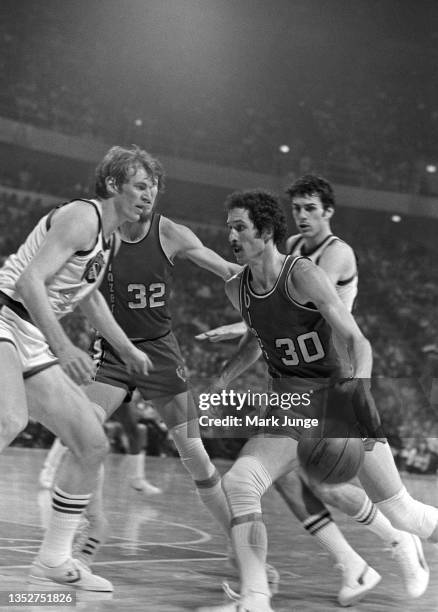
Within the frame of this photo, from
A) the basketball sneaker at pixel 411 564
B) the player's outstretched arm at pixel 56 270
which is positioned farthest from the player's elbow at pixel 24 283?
the basketball sneaker at pixel 411 564

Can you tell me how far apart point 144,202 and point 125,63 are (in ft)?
69.0

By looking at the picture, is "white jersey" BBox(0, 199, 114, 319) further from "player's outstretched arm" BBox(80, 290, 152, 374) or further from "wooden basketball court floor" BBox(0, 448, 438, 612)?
"wooden basketball court floor" BBox(0, 448, 438, 612)

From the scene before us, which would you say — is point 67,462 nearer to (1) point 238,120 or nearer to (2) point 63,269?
(2) point 63,269

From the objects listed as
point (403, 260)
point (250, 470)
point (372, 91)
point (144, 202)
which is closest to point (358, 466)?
point (250, 470)

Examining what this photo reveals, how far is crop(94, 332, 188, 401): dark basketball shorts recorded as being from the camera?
5.21 metres

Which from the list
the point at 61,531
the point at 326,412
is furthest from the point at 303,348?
the point at 61,531

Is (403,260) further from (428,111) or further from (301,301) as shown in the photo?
(301,301)

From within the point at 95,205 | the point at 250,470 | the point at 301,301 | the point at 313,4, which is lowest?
the point at 250,470

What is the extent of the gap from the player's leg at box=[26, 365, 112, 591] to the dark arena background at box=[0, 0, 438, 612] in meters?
11.9

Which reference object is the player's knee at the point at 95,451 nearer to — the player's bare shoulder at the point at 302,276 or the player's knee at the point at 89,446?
the player's knee at the point at 89,446

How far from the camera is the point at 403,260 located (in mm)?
23141

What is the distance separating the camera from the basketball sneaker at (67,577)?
4125 mm

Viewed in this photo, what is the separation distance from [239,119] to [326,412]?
2108 centimetres

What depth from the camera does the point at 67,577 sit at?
413 cm
